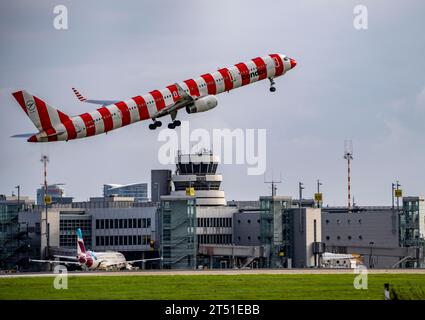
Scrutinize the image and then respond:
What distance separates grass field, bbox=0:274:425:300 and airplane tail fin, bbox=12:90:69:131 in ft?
65.7

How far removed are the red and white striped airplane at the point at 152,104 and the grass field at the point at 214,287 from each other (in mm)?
19540

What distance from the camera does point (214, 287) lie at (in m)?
170

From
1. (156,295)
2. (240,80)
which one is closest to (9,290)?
(156,295)

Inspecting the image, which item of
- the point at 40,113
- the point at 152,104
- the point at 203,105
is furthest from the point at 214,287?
the point at 40,113

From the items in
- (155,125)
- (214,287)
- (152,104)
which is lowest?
(214,287)

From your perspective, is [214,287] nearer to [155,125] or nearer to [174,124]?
[174,124]

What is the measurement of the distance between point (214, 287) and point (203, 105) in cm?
2332

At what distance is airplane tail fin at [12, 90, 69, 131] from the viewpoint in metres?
154

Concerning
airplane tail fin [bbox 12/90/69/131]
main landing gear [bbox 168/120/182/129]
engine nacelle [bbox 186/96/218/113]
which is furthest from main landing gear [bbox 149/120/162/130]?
airplane tail fin [bbox 12/90/69/131]

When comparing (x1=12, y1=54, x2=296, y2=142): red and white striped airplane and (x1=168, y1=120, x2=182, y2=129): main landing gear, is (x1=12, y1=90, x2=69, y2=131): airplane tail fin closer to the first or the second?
(x1=12, y1=54, x2=296, y2=142): red and white striped airplane

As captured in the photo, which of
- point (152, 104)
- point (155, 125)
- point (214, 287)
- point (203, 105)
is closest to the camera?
point (152, 104)

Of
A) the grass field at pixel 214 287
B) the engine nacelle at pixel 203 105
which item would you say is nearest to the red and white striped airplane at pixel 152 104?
the engine nacelle at pixel 203 105

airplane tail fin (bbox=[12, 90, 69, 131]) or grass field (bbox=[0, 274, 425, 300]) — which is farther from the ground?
airplane tail fin (bbox=[12, 90, 69, 131])

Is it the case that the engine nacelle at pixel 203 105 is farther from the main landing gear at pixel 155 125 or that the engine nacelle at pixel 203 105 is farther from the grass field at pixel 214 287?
the grass field at pixel 214 287
